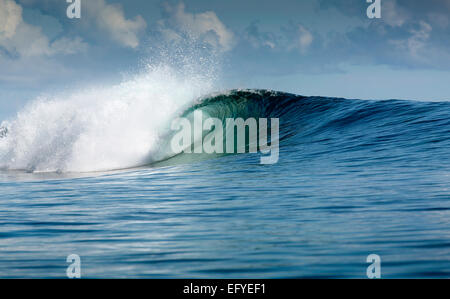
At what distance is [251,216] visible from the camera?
7.32m

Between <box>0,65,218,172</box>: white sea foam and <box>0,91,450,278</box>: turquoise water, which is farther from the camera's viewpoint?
<box>0,65,218,172</box>: white sea foam

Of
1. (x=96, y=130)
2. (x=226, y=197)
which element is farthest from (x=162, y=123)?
(x=226, y=197)

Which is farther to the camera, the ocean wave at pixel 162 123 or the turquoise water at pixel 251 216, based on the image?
the ocean wave at pixel 162 123

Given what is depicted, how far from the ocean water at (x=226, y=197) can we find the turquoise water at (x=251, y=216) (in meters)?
0.02

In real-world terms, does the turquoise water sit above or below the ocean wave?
below

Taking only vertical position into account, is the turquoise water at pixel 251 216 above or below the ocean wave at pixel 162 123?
below

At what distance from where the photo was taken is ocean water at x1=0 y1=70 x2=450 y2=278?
5.18 m

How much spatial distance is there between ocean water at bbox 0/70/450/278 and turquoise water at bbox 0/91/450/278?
0.02 metres

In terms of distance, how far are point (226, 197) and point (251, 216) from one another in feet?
5.83

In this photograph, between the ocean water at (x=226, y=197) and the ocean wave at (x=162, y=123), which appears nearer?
the ocean water at (x=226, y=197)

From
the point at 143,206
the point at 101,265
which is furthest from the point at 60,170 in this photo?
the point at 101,265

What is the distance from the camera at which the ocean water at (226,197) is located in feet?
17.0

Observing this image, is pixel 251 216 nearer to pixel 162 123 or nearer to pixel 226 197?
pixel 226 197

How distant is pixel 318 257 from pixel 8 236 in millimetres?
3676
